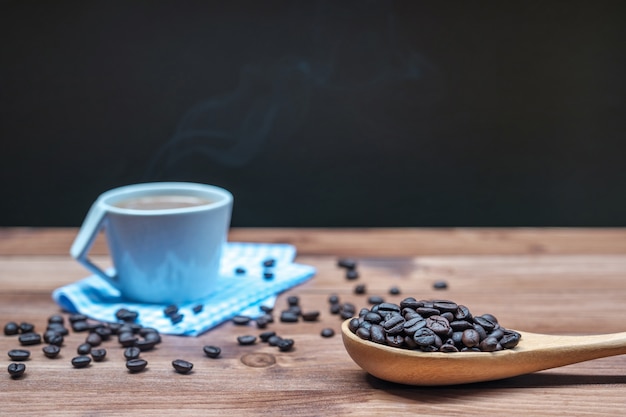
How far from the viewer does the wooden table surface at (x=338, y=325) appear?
898mm

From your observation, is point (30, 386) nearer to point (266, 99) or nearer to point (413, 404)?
point (413, 404)

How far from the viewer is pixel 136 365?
3.28 feet

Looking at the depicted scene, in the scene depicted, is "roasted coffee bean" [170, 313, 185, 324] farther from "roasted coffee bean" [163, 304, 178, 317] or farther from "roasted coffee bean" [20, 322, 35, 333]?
"roasted coffee bean" [20, 322, 35, 333]

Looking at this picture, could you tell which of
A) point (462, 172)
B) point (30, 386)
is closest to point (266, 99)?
point (462, 172)

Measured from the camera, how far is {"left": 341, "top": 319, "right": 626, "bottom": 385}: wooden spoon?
2.98 ft

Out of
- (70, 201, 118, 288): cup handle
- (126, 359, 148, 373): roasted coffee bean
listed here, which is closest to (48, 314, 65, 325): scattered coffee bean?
(70, 201, 118, 288): cup handle

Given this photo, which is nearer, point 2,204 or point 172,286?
point 172,286

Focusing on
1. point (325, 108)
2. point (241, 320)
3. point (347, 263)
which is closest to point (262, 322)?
point (241, 320)

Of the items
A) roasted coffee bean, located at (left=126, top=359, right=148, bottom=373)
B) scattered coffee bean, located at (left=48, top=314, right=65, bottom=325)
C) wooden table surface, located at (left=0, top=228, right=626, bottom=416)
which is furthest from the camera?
scattered coffee bean, located at (left=48, top=314, right=65, bottom=325)

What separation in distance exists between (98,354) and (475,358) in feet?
1.74

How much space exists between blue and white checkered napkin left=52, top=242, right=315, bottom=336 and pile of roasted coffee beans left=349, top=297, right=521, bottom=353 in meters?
0.33

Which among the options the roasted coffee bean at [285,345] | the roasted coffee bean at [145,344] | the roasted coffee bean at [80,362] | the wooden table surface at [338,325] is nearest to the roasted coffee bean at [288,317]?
the wooden table surface at [338,325]

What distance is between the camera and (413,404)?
899mm

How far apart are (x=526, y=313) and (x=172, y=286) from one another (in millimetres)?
620
